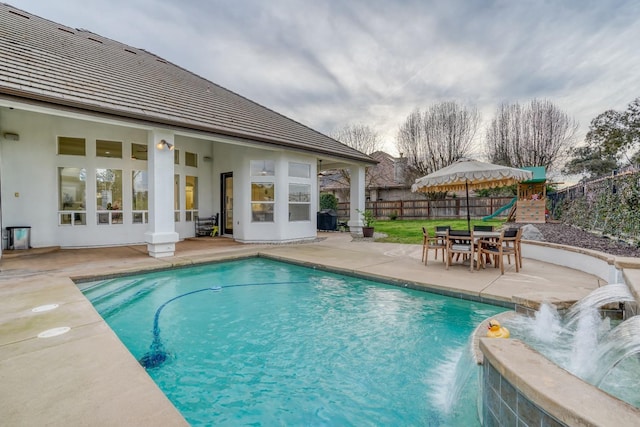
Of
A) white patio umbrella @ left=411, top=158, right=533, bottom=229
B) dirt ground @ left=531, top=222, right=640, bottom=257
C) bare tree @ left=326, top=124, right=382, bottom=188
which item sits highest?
bare tree @ left=326, top=124, right=382, bottom=188

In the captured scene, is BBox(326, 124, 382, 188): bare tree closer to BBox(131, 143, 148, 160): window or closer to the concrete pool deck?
BBox(131, 143, 148, 160): window

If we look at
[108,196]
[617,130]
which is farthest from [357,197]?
[617,130]

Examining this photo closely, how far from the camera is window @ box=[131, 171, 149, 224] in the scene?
9.62 metres

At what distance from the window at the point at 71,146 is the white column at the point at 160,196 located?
117 inches

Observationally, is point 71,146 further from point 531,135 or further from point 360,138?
point 531,135

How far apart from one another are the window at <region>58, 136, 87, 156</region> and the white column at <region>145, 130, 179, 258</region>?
2.97 metres

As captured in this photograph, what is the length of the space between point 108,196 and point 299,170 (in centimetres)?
607

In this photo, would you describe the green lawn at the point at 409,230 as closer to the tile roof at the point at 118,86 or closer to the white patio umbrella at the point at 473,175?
the white patio umbrella at the point at 473,175

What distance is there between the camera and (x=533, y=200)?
47.1 feet

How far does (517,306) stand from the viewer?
3.71m

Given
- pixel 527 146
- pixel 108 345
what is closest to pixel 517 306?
pixel 108 345

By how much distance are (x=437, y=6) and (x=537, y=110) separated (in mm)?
17557

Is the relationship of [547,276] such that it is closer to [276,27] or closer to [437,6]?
[437,6]

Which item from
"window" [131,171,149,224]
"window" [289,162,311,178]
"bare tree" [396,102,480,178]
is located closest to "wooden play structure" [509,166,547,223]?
"bare tree" [396,102,480,178]
